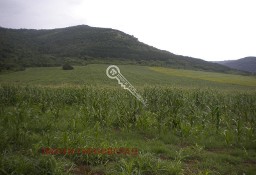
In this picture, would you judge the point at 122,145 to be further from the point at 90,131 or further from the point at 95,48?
the point at 95,48

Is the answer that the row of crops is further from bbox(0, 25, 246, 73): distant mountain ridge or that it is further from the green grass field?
bbox(0, 25, 246, 73): distant mountain ridge

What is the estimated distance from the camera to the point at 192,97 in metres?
16.9

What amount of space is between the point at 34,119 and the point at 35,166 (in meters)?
4.66

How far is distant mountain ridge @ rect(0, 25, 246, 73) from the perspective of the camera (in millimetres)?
91312

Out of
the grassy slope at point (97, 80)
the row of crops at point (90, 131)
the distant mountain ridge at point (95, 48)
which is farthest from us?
the distant mountain ridge at point (95, 48)

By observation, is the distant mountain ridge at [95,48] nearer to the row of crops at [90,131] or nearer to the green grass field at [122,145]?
the row of crops at [90,131]

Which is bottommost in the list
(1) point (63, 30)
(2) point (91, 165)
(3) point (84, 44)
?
(2) point (91, 165)

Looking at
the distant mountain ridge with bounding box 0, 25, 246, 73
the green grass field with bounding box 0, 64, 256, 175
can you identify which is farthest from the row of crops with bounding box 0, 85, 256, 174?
the distant mountain ridge with bounding box 0, 25, 246, 73

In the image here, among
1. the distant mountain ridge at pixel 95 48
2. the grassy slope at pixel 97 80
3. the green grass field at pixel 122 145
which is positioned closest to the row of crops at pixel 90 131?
the green grass field at pixel 122 145

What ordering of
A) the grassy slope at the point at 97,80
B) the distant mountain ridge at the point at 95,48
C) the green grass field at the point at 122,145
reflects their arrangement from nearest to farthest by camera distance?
the green grass field at the point at 122,145
the grassy slope at the point at 97,80
the distant mountain ridge at the point at 95,48

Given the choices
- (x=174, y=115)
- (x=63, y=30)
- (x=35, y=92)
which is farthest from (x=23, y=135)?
(x=63, y=30)

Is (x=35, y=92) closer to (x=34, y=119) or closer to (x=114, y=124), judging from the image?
(x=34, y=119)

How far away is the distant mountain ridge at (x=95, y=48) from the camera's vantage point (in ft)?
300

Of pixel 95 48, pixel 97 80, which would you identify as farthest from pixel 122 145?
pixel 95 48
